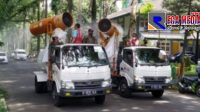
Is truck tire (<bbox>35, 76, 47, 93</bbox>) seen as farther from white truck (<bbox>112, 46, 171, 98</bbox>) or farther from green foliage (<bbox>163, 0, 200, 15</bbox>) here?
green foliage (<bbox>163, 0, 200, 15</bbox>)

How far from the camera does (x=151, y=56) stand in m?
14.8

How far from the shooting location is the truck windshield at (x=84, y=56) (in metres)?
12.7

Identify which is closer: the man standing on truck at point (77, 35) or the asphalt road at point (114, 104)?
the asphalt road at point (114, 104)

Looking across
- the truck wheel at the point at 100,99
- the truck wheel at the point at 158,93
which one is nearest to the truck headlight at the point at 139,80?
the truck wheel at the point at 158,93

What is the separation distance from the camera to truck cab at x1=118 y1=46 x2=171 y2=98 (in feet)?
47.1

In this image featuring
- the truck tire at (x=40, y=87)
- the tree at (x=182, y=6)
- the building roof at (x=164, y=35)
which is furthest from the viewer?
the building roof at (x=164, y=35)

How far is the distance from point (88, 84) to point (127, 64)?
9.49ft

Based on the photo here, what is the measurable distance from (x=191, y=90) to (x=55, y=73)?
6.15 metres

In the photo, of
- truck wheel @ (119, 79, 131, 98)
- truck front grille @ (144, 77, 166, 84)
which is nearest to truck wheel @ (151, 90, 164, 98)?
truck front grille @ (144, 77, 166, 84)

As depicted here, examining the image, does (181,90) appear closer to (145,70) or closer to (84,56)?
(145,70)

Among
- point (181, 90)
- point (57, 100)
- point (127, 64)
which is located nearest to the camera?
point (57, 100)

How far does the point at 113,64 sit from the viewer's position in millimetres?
16062

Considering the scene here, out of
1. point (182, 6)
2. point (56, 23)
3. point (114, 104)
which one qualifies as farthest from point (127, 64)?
point (182, 6)

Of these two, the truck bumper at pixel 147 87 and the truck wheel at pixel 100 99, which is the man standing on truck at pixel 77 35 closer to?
the truck wheel at pixel 100 99
